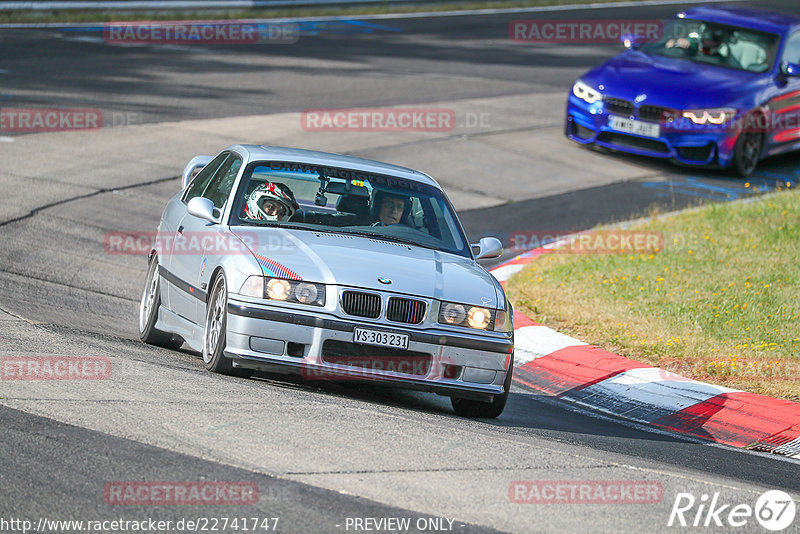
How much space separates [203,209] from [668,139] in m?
10.2

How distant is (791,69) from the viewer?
17.3 metres

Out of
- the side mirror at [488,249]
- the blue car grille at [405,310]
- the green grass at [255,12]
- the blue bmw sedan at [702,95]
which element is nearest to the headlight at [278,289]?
the blue car grille at [405,310]

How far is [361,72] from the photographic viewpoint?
73.9 ft

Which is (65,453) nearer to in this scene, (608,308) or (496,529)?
(496,529)

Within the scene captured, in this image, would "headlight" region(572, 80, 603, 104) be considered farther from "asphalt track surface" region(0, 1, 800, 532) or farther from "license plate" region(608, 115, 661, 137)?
Answer: "asphalt track surface" region(0, 1, 800, 532)

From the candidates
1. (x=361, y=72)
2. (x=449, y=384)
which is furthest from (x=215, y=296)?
(x=361, y=72)

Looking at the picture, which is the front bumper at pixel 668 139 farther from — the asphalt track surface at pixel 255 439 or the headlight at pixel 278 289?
the headlight at pixel 278 289

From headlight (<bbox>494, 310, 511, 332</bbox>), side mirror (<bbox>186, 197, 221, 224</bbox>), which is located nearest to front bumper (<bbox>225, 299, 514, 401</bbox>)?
headlight (<bbox>494, 310, 511, 332</bbox>)

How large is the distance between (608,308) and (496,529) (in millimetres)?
5902

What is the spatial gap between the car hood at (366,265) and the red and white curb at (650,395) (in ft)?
5.40

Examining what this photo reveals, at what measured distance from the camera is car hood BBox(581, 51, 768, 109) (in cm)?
1659

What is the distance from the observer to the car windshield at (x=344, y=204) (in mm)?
8078

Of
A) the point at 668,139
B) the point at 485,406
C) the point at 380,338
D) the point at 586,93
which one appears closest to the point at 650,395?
the point at 485,406

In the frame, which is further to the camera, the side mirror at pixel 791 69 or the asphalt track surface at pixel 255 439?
the side mirror at pixel 791 69
